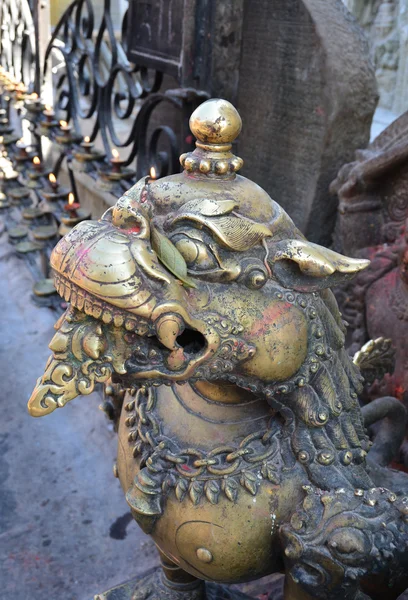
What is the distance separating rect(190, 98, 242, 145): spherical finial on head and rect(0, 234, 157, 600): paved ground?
1039 millimetres

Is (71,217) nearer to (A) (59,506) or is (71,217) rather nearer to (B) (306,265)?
(A) (59,506)

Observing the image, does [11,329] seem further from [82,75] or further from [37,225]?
[82,75]

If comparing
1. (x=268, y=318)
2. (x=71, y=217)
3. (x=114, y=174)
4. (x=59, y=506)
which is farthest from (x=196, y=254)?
(x=71, y=217)

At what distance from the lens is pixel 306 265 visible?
752 millimetres

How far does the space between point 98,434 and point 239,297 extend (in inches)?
48.2

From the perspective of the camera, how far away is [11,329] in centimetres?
243

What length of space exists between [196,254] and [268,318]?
A: 0.38 feet

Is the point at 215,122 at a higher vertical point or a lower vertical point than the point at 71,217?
higher

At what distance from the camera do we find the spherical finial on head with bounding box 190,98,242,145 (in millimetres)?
758

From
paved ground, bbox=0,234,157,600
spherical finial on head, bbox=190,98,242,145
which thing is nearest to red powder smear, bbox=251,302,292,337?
spherical finial on head, bbox=190,98,242,145

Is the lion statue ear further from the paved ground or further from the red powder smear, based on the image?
the paved ground

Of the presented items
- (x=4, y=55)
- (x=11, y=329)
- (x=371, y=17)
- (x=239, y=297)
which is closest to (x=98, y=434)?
(x=11, y=329)

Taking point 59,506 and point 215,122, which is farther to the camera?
point 59,506

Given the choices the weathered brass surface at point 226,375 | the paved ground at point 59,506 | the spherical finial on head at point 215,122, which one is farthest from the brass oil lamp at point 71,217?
the spherical finial on head at point 215,122
